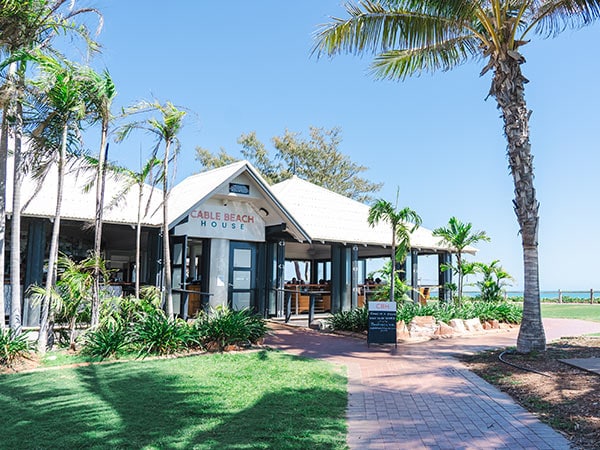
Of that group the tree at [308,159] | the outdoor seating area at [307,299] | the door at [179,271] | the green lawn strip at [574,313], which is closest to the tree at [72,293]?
the door at [179,271]

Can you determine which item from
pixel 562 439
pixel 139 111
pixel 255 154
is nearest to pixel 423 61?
pixel 139 111

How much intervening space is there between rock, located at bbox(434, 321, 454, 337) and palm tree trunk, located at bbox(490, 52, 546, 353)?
11.5ft

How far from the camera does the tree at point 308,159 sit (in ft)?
117

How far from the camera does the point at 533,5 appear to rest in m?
10.6

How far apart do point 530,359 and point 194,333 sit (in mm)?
6511

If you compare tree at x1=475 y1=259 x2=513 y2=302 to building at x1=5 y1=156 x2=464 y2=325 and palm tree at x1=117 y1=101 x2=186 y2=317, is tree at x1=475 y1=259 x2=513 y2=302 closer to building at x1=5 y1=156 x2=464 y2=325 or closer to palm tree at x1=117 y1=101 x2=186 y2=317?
building at x1=5 y1=156 x2=464 y2=325

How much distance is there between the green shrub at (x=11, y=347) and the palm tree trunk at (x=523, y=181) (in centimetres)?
921

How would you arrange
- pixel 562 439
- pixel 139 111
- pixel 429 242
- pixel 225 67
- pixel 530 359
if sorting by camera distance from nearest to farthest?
pixel 562 439 → pixel 530 359 → pixel 139 111 → pixel 225 67 → pixel 429 242

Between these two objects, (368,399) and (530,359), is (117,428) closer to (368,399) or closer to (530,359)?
(368,399)

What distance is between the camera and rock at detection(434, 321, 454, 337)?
13.4 m

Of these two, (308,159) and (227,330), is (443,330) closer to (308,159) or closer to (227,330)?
(227,330)

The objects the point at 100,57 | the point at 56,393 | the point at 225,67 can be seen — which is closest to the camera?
the point at 56,393

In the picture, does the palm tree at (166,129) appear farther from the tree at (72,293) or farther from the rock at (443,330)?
the rock at (443,330)

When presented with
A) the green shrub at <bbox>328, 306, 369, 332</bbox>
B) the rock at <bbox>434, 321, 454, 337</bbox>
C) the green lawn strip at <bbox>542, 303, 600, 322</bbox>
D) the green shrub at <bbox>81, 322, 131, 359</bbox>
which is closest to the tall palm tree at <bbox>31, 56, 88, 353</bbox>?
the green shrub at <bbox>81, 322, 131, 359</bbox>
